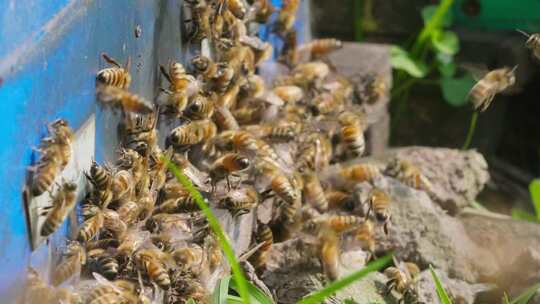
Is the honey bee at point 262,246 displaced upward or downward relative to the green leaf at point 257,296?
downward

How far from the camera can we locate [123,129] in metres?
4.19

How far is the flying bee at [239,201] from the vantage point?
426 centimetres

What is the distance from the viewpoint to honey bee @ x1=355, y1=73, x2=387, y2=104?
6648mm

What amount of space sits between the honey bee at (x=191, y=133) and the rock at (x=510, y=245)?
1486 mm

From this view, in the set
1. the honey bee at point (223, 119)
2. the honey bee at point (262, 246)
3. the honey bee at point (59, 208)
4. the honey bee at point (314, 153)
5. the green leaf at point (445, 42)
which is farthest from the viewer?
the green leaf at point (445, 42)

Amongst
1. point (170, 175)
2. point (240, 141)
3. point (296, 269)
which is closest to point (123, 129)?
point (170, 175)

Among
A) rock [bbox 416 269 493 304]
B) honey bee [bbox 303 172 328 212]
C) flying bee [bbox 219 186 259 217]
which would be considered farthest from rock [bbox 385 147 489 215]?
flying bee [bbox 219 186 259 217]

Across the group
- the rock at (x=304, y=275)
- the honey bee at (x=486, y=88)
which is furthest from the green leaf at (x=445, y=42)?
the rock at (x=304, y=275)

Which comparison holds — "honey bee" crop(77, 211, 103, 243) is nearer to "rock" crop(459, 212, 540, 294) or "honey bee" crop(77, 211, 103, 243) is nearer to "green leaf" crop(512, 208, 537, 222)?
"rock" crop(459, 212, 540, 294)

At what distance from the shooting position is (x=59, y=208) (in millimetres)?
3264

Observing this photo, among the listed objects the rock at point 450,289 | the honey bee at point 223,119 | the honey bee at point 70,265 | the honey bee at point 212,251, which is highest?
the honey bee at point 223,119

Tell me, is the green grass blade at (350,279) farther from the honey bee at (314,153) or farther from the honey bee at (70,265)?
the honey bee at (314,153)

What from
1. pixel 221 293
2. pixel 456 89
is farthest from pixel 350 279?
pixel 456 89

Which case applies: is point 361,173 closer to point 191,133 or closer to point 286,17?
point 191,133
